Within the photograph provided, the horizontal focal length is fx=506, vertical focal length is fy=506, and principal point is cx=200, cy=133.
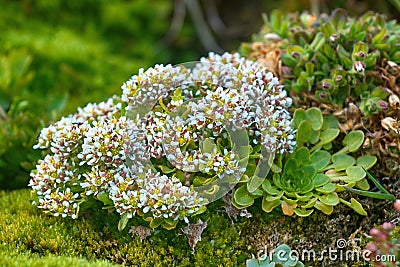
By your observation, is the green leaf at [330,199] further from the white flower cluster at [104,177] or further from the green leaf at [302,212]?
the white flower cluster at [104,177]

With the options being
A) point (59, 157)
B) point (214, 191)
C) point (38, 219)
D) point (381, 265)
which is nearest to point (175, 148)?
point (214, 191)

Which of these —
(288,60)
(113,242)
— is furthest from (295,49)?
(113,242)

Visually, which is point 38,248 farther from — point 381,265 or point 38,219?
point 381,265

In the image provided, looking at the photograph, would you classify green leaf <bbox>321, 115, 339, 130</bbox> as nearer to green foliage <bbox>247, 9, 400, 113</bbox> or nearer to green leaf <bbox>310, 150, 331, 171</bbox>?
green foliage <bbox>247, 9, 400, 113</bbox>

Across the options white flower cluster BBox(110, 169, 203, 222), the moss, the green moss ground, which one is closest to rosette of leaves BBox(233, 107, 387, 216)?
the green moss ground

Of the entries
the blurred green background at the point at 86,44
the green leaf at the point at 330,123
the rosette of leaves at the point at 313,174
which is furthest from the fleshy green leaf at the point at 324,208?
the blurred green background at the point at 86,44

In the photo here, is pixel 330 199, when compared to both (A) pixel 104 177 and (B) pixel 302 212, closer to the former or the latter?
(B) pixel 302 212
